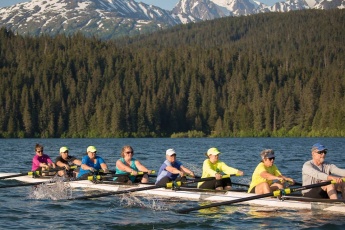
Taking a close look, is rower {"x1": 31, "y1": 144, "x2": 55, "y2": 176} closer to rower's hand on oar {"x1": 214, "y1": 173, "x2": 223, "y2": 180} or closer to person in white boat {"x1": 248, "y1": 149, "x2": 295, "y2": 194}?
rower's hand on oar {"x1": 214, "y1": 173, "x2": 223, "y2": 180}

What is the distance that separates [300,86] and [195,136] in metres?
35.7

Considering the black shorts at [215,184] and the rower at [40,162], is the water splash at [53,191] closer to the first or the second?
the rower at [40,162]

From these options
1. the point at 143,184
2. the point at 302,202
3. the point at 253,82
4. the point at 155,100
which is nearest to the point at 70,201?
the point at 143,184

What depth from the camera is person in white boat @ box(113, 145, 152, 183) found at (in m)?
29.0

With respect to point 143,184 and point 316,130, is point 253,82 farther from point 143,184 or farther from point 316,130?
point 143,184

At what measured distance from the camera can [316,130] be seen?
138m

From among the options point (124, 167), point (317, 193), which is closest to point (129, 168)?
point (124, 167)

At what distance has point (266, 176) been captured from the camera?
76.0 ft

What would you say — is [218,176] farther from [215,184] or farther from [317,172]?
[317,172]

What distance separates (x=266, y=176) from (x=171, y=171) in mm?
5150

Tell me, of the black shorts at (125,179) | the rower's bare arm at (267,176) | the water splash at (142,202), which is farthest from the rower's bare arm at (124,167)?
the rower's bare arm at (267,176)

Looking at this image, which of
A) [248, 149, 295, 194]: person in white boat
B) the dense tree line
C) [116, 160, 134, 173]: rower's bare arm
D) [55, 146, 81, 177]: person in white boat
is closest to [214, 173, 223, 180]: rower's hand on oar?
[248, 149, 295, 194]: person in white boat

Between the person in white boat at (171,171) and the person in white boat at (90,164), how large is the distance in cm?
441

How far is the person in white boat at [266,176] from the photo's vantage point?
23219 mm
